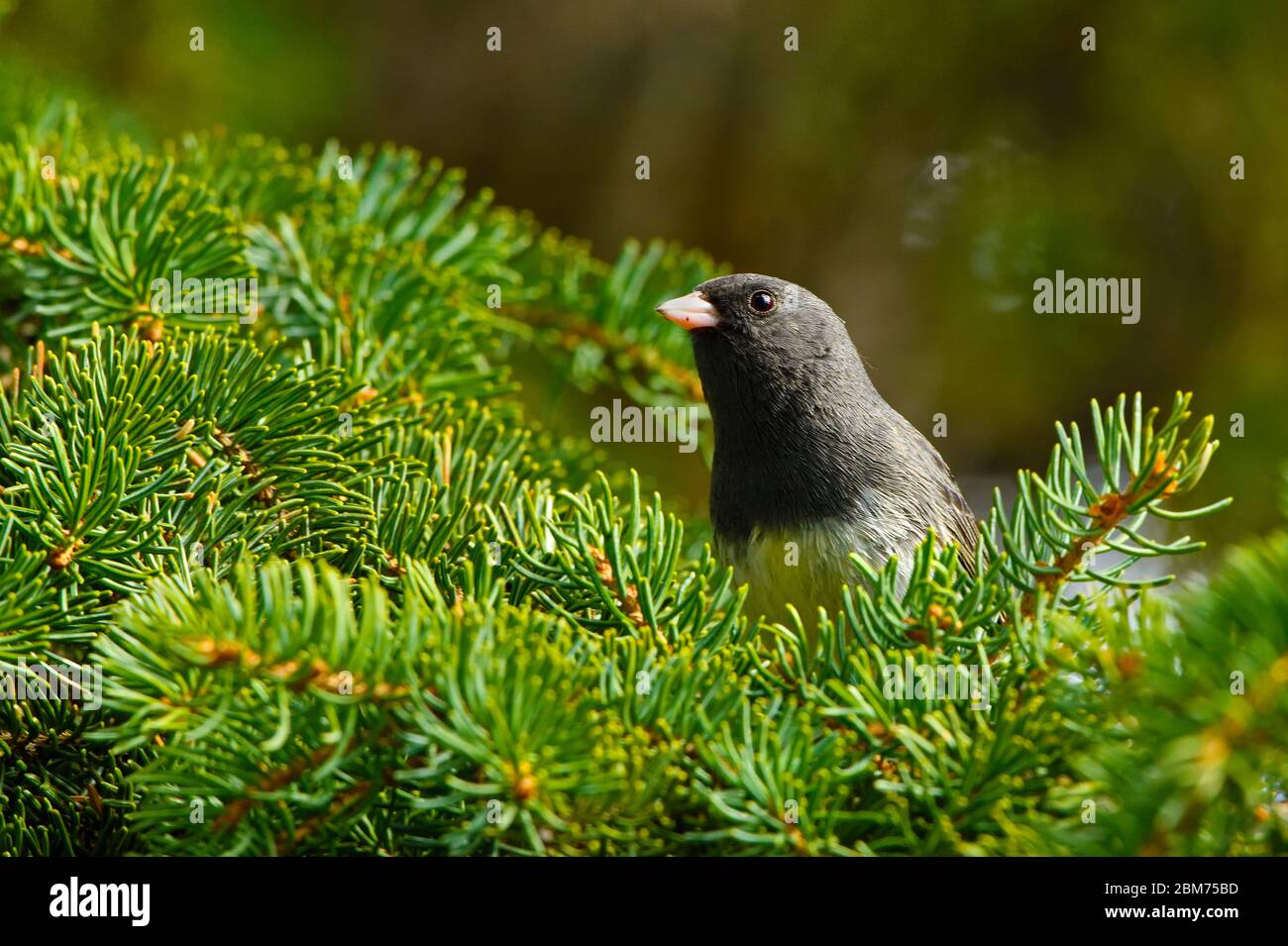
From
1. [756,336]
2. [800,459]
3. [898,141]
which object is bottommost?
[800,459]

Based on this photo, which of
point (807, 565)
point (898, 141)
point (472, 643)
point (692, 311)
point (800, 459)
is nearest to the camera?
point (472, 643)

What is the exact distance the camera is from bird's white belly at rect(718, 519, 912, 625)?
1.61 meters

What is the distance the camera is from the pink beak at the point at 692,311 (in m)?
1.86

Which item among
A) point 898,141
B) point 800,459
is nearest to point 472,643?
point 800,459

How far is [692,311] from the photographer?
6.18 feet

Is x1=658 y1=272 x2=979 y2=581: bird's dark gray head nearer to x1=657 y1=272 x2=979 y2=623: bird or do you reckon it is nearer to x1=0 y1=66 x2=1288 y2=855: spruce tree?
x1=657 y1=272 x2=979 y2=623: bird

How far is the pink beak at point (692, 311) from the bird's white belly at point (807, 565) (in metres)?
0.40

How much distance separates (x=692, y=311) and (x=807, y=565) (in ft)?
1.61

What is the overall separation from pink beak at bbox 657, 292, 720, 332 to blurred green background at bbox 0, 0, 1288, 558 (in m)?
1.07

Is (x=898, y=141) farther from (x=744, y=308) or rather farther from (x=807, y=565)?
(x=807, y=565)

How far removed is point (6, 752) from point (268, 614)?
20.6 inches

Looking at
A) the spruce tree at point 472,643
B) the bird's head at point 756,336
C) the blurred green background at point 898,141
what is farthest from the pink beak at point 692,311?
the blurred green background at point 898,141

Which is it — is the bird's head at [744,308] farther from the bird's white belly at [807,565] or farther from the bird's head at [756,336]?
the bird's white belly at [807,565]
